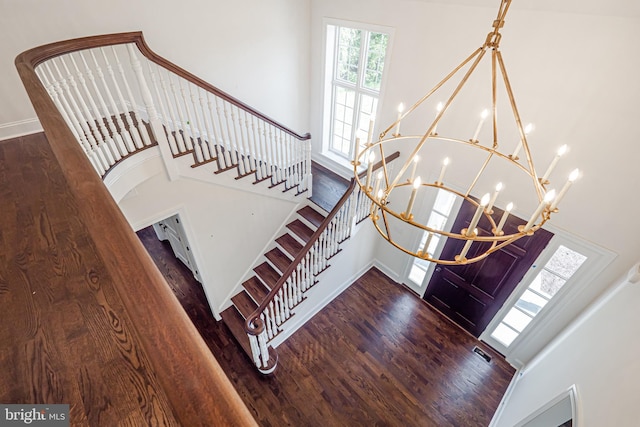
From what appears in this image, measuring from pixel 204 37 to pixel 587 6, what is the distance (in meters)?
3.57

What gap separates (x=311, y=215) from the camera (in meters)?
4.29

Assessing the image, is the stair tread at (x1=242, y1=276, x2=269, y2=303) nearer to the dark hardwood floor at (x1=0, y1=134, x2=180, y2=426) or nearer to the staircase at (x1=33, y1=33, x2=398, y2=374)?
the staircase at (x1=33, y1=33, x2=398, y2=374)

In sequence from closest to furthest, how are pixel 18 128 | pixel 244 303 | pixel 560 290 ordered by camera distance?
pixel 18 128 < pixel 560 290 < pixel 244 303

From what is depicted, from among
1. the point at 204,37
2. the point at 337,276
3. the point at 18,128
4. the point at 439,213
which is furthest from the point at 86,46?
the point at 439,213

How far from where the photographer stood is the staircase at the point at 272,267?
4.09m

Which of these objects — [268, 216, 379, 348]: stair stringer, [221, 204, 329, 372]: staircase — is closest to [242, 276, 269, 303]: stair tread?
[221, 204, 329, 372]: staircase

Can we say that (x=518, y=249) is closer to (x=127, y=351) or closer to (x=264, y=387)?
(x=264, y=387)

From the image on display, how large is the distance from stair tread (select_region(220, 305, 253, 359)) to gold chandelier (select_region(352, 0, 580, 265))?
232 cm

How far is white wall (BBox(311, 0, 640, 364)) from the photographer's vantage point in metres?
2.14

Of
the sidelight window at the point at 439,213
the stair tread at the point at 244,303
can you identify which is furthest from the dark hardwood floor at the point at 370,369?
the sidelight window at the point at 439,213

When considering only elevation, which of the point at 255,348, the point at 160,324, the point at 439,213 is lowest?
the point at 255,348

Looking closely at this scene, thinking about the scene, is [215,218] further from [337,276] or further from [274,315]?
[337,276]

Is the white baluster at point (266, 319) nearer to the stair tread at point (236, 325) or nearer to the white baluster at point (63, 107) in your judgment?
the stair tread at point (236, 325)

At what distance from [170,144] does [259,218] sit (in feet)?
4.98
